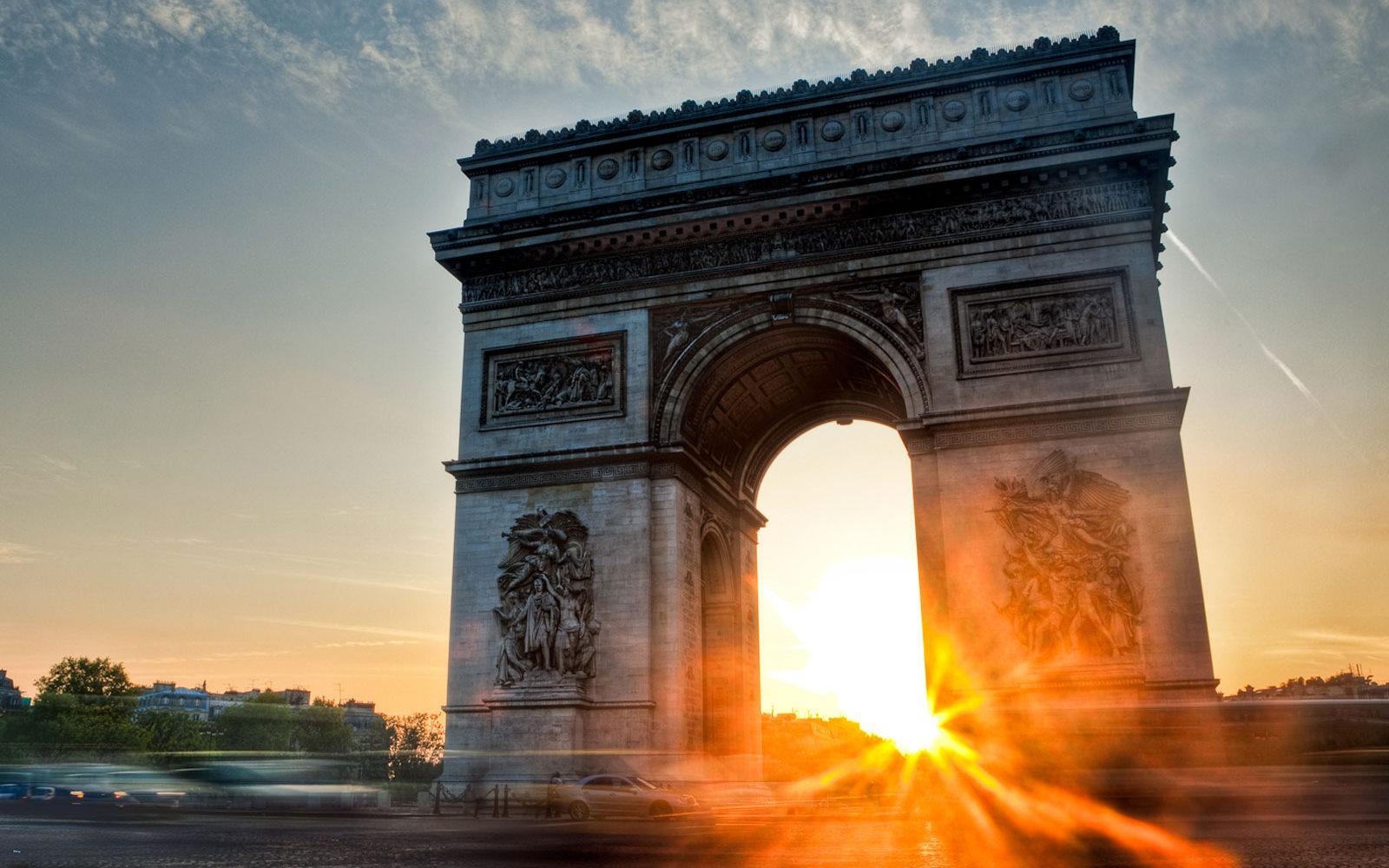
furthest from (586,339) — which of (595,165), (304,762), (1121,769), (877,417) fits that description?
(304,762)

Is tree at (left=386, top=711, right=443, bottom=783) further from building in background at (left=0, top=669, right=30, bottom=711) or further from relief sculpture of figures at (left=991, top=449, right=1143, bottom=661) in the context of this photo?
relief sculpture of figures at (left=991, top=449, right=1143, bottom=661)

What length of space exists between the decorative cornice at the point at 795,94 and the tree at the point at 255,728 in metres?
63.0

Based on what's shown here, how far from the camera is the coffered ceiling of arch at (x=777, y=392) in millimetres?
24500


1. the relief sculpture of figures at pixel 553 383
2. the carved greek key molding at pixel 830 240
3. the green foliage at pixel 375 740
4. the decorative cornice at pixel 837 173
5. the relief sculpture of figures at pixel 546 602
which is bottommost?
the green foliage at pixel 375 740

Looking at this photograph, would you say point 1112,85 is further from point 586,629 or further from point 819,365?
point 586,629

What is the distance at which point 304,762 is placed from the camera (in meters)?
45.7

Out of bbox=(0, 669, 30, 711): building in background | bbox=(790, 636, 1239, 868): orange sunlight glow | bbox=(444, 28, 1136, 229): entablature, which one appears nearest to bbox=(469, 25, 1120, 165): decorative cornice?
bbox=(444, 28, 1136, 229): entablature

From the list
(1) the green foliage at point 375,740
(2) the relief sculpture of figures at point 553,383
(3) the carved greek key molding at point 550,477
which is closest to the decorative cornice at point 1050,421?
(3) the carved greek key molding at point 550,477

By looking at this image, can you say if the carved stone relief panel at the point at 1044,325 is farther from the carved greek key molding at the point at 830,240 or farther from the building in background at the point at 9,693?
the building in background at the point at 9,693

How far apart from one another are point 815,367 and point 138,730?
58.1m

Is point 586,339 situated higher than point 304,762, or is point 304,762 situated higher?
point 586,339

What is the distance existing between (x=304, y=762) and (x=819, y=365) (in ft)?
103

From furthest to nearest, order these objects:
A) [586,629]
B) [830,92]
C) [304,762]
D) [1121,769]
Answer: [304,762], [830,92], [586,629], [1121,769]

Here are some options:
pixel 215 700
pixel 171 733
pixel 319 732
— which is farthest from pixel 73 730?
pixel 215 700
